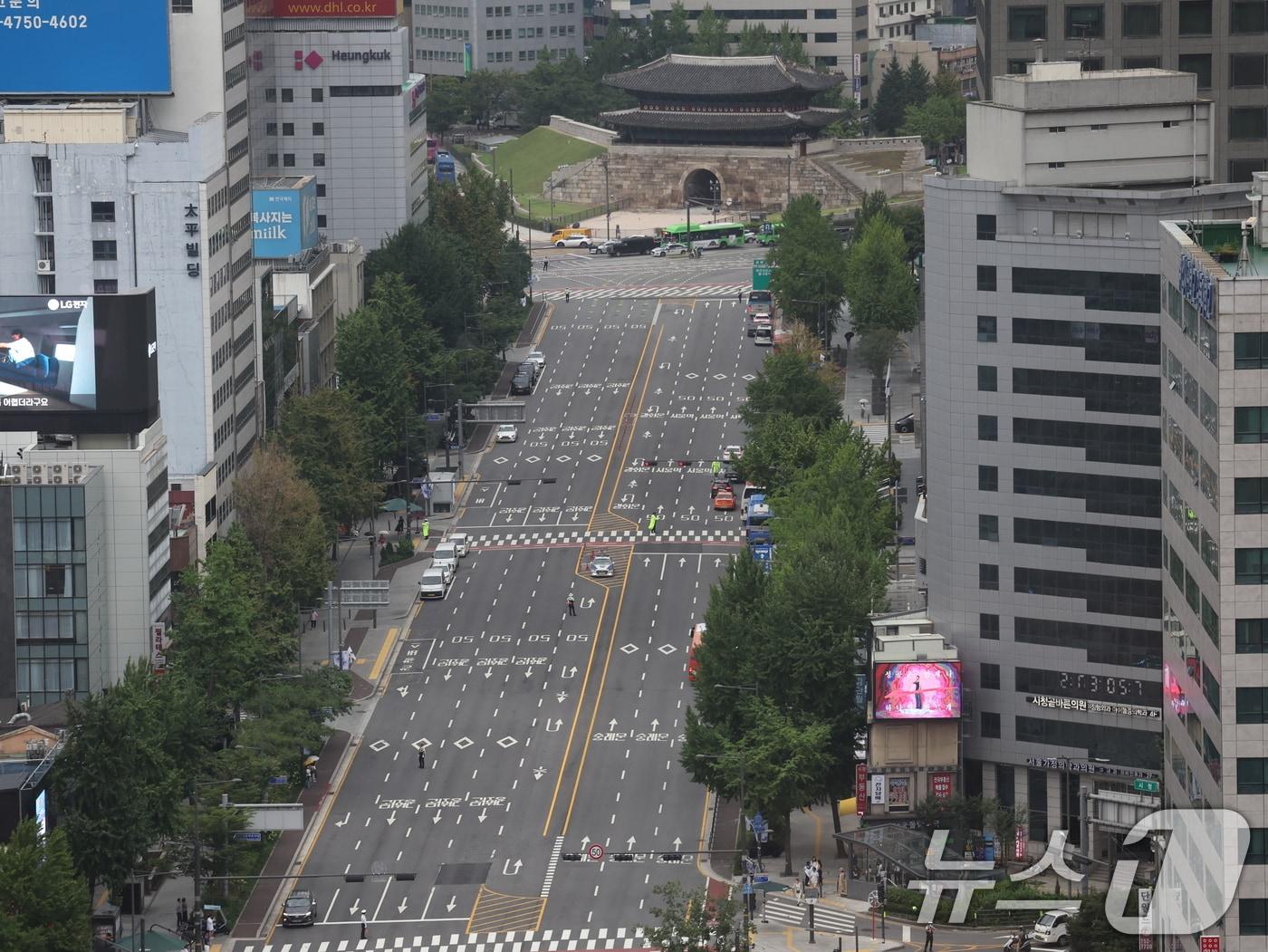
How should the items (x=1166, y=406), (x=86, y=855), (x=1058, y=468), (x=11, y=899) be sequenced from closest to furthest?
(x=1166, y=406)
(x=11, y=899)
(x=86, y=855)
(x=1058, y=468)

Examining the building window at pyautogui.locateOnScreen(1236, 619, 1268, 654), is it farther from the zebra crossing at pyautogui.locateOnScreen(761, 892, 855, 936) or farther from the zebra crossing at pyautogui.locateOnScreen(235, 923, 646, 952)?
the zebra crossing at pyautogui.locateOnScreen(235, 923, 646, 952)

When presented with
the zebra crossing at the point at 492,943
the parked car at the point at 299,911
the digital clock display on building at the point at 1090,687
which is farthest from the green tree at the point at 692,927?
the digital clock display on building at the point at 1090,687

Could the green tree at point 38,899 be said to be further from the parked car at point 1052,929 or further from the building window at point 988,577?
the building window at point 988,577

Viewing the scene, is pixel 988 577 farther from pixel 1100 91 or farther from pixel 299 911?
pixel 299 911

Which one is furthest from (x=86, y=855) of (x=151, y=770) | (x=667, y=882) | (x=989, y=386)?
(x=989, y=386)

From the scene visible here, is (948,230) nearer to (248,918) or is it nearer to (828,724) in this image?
(828,724)

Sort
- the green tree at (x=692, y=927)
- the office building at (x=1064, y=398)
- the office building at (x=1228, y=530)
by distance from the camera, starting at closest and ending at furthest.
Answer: the office building at (x=1228, y=530) → the green tree at (x=692, y=927) → the office building at (x=1064, y=398)
